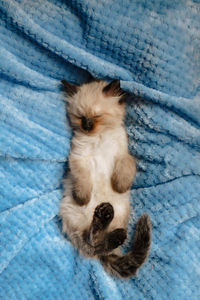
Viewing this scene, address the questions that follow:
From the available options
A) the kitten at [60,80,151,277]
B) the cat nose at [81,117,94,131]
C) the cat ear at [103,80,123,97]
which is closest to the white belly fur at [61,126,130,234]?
the kitten at [60,80,151,277]

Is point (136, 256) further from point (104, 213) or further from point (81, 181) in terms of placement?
point (81, 181)

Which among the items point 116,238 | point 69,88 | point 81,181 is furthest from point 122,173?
point 69,88

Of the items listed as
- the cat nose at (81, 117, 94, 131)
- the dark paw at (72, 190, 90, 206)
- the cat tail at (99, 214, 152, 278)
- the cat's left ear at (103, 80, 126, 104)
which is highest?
the cat's left ear at (103, 80, 126, 104)

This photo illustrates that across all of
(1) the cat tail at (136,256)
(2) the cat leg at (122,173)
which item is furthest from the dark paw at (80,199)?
(1) the cat tail at (136,256)

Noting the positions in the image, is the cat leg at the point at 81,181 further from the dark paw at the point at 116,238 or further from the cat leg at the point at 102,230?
the dark paw at the point at 116,238

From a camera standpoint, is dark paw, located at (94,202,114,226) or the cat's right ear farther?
the cat's right ear

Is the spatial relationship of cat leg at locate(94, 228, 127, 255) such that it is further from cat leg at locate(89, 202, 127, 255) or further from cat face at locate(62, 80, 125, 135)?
cat face at locate(62, 80, 125, 135)

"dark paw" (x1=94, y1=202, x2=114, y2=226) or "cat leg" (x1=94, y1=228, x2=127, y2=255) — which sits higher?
"dark paw" (x1=94, y1=202, x2=114, y2=226)
